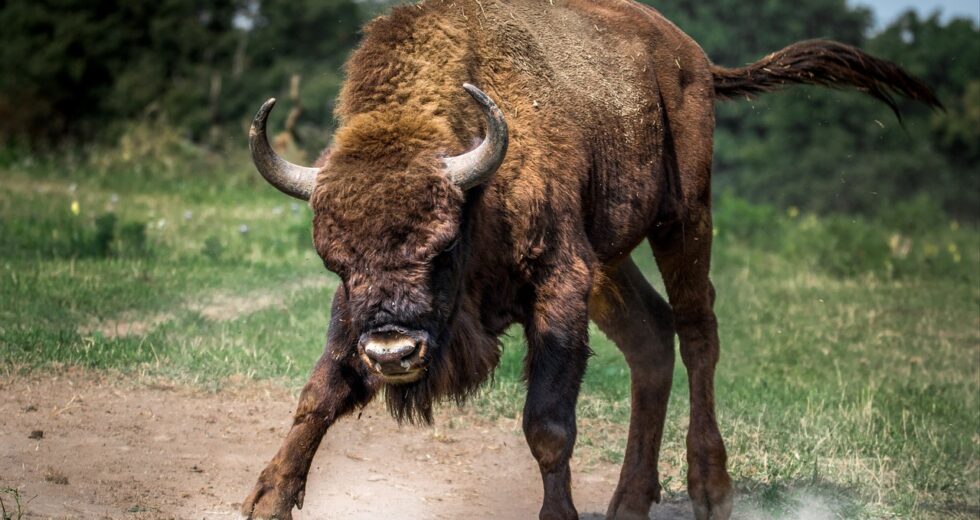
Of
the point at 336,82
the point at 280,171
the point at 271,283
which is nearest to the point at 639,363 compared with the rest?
the point at 280,171

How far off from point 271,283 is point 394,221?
503cm

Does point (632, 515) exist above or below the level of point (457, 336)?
below

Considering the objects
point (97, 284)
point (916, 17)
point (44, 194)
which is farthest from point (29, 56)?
point (916, 17)

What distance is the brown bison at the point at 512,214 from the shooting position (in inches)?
175

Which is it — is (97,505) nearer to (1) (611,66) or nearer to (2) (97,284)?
(1) (611,66)

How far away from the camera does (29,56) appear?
23.4 m

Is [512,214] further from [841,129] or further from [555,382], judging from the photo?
[841,129]

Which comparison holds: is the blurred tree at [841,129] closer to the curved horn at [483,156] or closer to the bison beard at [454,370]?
the bison beard at [454,370]

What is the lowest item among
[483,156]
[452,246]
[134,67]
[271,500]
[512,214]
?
[271,500]

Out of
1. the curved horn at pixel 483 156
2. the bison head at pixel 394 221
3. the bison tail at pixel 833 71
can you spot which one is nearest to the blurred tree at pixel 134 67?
the bison tail at pixel 833 71

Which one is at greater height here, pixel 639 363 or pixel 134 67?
pixel 134 67

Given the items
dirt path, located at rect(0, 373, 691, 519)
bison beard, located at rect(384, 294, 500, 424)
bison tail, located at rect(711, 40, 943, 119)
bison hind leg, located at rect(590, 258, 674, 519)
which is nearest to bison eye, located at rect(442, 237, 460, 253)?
bison beard, located at rect(384, 294, 500, 424)

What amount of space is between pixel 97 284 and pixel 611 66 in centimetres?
433

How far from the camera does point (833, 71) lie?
6930 millimetres
